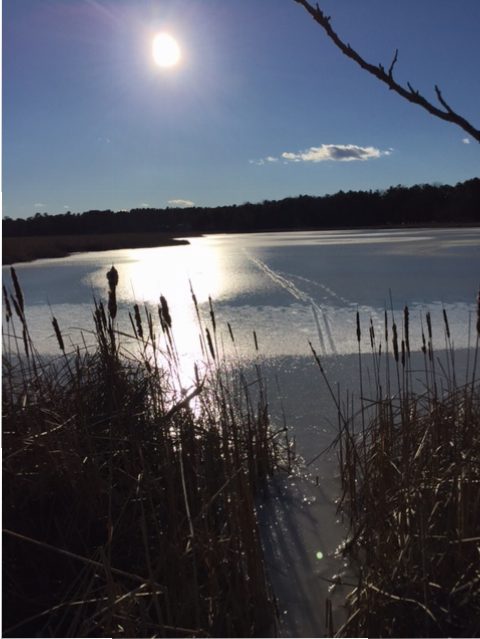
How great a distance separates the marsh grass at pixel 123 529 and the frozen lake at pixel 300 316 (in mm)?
193

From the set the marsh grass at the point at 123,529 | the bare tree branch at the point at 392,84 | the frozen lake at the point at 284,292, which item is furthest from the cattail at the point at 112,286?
the bare tree branch at the point at 392,84

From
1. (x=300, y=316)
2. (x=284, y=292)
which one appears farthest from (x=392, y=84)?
(x=284, y=292)

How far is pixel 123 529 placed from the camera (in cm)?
160

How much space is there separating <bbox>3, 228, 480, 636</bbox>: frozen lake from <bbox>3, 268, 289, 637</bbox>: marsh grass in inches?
7.6

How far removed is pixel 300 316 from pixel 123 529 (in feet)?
12.8

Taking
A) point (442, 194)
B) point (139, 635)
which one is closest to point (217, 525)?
point (139, 635)

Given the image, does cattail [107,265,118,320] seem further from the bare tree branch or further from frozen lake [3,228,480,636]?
the bare tree branch

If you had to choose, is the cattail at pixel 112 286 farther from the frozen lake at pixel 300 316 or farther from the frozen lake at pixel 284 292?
the frozen lake at pixel 284 292

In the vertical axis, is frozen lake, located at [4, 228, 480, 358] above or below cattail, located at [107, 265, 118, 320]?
below

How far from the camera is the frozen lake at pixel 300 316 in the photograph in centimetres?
176

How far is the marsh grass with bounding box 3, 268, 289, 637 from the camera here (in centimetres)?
128

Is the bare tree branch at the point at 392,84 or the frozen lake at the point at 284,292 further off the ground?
the bare tree branch at the point at 392,84

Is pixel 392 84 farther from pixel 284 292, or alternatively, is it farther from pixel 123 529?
pixel 284 292

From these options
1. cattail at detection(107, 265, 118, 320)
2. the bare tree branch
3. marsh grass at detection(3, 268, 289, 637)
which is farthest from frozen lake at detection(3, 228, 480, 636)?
the bare tree branch
